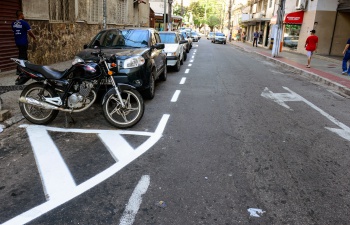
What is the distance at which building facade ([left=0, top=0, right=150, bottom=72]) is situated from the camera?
10.6m

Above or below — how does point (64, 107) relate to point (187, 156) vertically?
above

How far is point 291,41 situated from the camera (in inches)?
1190

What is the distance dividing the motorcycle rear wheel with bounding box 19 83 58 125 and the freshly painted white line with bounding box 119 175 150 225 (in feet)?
9.59

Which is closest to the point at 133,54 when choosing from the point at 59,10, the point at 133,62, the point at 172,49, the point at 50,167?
the point at 133,62

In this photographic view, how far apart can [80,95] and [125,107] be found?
2.82ft

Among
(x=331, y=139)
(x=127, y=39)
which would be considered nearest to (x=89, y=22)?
(x=127, y=39)

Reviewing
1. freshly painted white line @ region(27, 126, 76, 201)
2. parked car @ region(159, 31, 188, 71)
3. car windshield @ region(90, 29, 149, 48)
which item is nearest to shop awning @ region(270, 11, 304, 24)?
parked car @ region(159, 31, 188, 71)

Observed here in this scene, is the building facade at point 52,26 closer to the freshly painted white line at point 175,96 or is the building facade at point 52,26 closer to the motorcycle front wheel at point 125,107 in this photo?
the freshly painted white line at point 175,96

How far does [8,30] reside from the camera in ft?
34.9

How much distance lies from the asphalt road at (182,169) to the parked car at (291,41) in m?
24.1

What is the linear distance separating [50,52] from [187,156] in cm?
1080

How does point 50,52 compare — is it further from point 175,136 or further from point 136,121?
point 175,136

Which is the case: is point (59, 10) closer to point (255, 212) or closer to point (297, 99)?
point (297, 99)

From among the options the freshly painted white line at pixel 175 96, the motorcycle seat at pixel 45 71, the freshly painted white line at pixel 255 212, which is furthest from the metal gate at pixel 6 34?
the freshly painted white line at pixel 255 212
